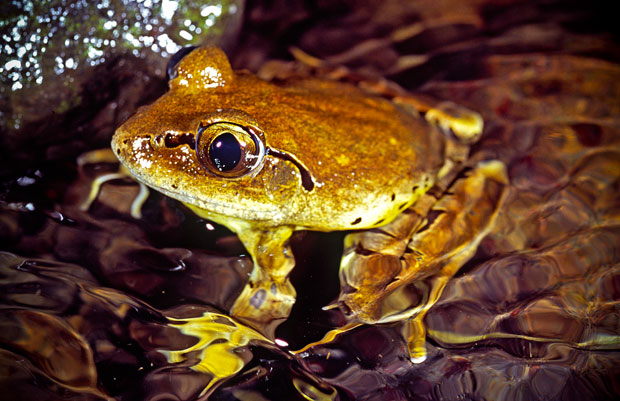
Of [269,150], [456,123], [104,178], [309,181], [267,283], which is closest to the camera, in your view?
[269,150]

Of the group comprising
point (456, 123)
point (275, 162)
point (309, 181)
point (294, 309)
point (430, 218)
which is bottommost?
point (294, 309)

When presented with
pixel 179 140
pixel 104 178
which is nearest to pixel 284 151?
pixel 179 140

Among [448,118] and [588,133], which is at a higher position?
[448,118]

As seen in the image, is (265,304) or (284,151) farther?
(265,304)

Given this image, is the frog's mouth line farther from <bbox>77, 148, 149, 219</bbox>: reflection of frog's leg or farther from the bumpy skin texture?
<bbox>77, 148, 149, 219</bbox>: reflection of frog's leg

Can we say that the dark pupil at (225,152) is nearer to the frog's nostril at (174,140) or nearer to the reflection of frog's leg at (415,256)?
the frog's nostril at (174,140)

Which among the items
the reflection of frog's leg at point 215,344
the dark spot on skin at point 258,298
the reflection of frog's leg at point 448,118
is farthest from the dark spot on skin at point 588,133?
the reflection of frog's leg at point 215,344

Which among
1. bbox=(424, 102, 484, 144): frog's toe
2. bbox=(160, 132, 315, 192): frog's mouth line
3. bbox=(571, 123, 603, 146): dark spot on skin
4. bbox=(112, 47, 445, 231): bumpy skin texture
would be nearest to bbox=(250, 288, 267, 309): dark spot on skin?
bbox=(112, 47, 445, 231): bumpy skin texture

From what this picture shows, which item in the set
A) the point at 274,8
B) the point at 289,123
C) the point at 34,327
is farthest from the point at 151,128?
the point at 274,8

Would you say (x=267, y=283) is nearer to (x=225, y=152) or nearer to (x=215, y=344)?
(x=215, y=344)
